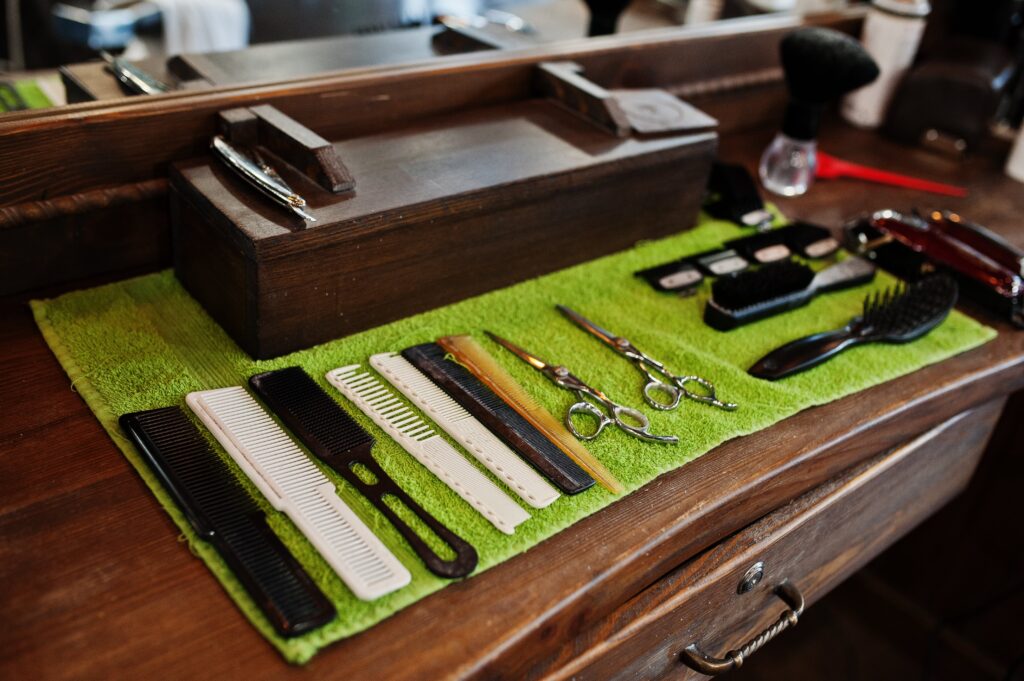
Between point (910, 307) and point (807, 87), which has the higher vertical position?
point (807, 87)

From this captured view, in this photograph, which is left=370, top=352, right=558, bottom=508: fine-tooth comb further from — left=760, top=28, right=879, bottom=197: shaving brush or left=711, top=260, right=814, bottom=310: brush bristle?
left=760, top=28, right=879, bottom=197: shaving brush

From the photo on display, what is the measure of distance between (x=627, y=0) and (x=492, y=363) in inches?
24.1

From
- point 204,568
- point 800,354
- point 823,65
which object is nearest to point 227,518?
point 204,568

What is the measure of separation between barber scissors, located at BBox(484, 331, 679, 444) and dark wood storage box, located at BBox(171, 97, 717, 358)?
0.42 ft

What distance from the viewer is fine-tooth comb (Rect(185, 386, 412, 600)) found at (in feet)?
1.81

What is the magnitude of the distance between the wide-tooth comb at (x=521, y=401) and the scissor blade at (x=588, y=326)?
104 mm

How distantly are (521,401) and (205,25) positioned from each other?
570 millimetres

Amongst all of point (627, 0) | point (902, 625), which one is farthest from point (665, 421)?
point (902, 625)

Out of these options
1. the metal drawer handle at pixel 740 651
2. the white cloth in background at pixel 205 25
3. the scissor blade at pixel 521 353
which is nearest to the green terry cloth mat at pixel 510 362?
the scissor blade at pixel 521 353

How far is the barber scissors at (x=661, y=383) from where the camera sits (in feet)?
2.47

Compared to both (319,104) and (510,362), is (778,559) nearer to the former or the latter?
(510,362)

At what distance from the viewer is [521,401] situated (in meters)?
0.72

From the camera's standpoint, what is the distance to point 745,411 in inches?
29.5

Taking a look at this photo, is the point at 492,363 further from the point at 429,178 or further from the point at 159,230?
the point at 159,230
